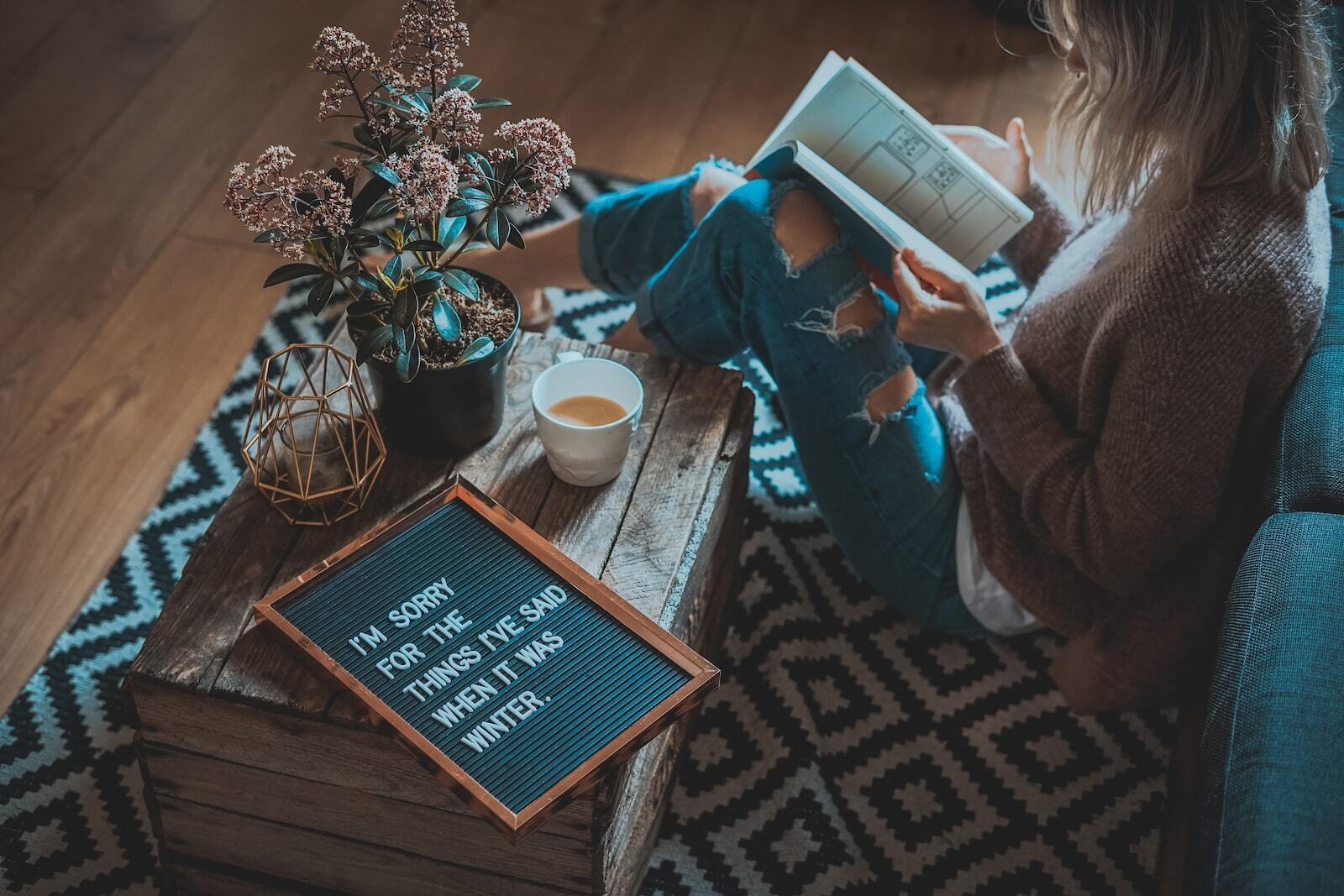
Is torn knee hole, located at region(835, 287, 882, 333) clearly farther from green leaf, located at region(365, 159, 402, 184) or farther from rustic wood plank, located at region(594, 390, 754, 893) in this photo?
green leaf, located at region(365, 159, 402, 184)

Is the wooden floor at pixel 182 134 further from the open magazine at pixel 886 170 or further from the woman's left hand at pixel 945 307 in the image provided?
the woman's left hand at pixel 945 307

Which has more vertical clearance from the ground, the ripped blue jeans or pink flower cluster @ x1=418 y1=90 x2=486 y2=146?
pink flower cluster @ x1=418 y1=90 x2=486 y2=146

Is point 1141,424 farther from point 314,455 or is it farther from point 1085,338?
point 314,455

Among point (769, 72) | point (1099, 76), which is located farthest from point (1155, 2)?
point (769, 72)

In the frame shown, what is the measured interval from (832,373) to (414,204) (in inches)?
20.2

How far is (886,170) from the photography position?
127 cm

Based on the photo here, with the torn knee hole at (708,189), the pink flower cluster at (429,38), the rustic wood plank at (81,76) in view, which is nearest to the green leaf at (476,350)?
the pink flower cluster at (429,38)

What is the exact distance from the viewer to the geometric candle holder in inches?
40.4

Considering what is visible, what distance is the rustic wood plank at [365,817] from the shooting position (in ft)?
3.26

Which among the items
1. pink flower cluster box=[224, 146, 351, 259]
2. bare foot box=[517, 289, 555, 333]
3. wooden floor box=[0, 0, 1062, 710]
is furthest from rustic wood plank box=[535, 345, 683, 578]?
wooden floor box=[0, 0, 1062, 710]

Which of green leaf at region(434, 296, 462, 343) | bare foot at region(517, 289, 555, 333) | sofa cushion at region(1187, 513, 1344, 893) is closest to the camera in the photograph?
sofa cushion at region(1187, 513, 1344, 893)

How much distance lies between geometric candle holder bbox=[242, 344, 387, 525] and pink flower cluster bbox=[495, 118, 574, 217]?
0.21 metres

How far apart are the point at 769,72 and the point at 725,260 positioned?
1207 mm

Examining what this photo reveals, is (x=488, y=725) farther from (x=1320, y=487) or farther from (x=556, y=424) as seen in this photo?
(x=1320, y=487)
